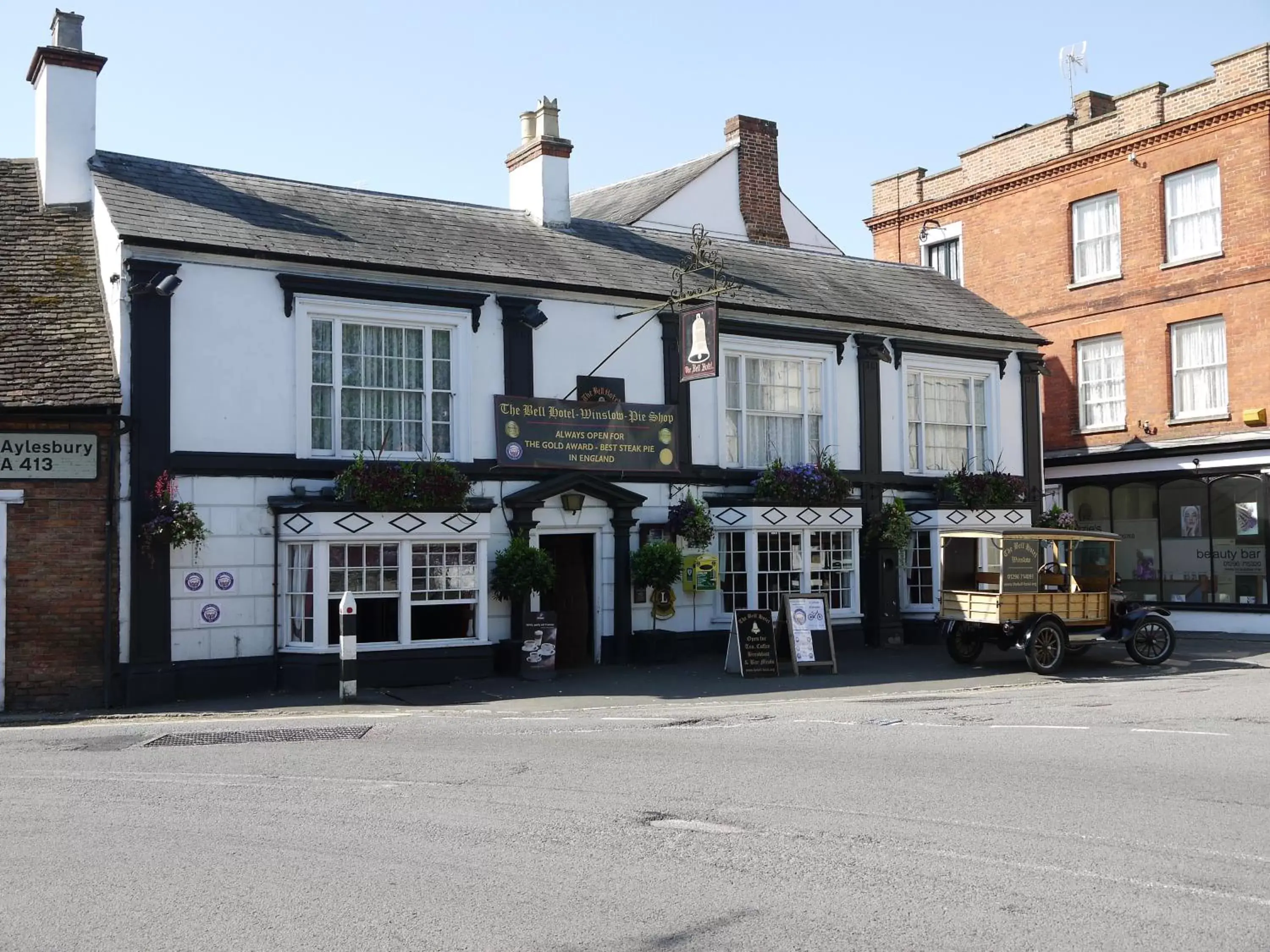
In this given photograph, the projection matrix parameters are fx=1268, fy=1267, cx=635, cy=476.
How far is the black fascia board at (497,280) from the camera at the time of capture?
53.2 feet

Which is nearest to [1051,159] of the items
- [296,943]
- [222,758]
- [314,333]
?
[314,333]

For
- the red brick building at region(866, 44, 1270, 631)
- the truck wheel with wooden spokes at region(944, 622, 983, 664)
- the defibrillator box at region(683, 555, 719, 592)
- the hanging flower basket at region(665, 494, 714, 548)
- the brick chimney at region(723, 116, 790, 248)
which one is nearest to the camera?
the truck wheel with wooden spokes at region(944, 622, 983, 664)

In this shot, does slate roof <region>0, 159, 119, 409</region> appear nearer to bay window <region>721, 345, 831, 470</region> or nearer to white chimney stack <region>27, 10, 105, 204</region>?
white chimney stack <region>27, 10, 105, 204</region>

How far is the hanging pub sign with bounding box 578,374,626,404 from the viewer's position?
62.8 feet

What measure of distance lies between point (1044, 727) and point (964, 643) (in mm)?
6984

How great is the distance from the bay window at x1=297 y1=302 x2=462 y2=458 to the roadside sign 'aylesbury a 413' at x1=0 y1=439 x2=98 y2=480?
2647 mm

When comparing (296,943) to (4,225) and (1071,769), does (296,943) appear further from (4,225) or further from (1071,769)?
(4,225)

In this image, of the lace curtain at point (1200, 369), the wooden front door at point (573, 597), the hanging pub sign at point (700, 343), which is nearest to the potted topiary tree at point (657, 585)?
the wooden front door at point (573, 597)

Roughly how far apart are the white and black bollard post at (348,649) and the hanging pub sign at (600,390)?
5.29 meters

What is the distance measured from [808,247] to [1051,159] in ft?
22.9

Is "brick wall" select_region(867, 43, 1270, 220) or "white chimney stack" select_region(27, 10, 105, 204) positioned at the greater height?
"brick wall" select_region(867, 43, 1270, 220)

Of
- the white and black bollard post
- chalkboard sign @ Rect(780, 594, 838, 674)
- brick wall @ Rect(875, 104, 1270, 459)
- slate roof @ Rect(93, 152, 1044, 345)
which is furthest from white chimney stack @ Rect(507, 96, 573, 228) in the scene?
brick wall @ Rect(875, 104, 1270, 459)

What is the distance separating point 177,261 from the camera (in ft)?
53.2

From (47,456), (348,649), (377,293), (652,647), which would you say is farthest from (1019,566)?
(47,456)
